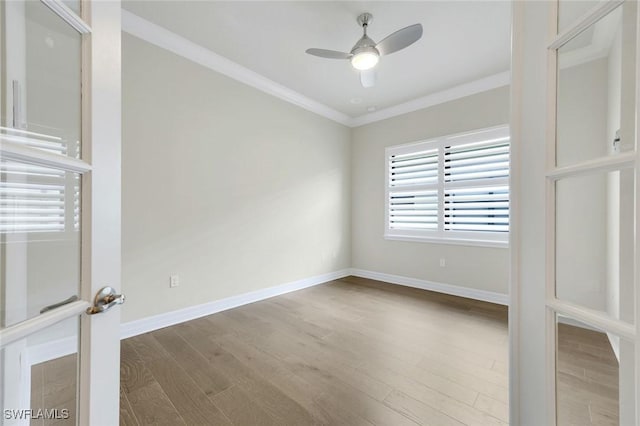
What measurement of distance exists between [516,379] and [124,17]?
138 inches

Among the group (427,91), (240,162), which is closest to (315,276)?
(240,162)

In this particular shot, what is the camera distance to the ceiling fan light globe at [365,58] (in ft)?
7.01

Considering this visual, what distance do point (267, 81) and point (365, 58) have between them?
1.53 m

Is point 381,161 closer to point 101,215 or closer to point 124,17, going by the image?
point 124,17

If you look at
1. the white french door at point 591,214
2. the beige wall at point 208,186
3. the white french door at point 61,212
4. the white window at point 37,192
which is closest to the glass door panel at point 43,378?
the white french door at point 61,212

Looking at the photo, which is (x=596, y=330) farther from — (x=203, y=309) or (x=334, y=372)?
(x=203, y=309)

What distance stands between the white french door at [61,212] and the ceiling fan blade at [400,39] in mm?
1957

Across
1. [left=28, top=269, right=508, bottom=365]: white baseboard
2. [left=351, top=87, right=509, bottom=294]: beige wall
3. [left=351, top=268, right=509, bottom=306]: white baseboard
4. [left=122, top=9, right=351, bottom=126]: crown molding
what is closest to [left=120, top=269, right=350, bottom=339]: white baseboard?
[left=28, top=269, right=508, bottom=365]: white baseboard

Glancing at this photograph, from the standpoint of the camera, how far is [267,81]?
3.18m

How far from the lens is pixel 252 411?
52.9 inches

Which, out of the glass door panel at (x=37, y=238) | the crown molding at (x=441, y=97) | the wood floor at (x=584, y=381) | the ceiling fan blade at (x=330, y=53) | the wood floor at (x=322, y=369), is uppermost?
the crown molding at (x=441, y=97)

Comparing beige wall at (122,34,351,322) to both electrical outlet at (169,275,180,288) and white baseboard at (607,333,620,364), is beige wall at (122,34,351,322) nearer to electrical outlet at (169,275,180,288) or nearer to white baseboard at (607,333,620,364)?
electrical outlet at (169,275,180,288)

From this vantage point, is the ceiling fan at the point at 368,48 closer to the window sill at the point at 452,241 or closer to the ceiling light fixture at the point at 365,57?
the ceiling light fixture at the point at 365,57

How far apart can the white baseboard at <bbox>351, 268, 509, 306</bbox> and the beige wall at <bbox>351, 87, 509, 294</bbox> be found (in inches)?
2.4
